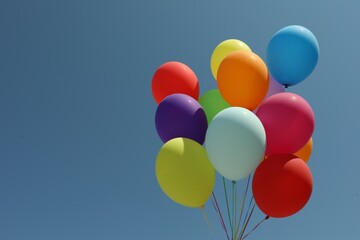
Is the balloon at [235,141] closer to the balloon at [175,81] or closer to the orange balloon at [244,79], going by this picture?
the orange balloon at [244,79]

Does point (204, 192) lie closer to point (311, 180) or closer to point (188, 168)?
point (188, 168)

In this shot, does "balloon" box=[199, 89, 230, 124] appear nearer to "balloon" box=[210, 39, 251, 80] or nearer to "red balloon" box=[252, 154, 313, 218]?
"balloon" box=[210, 39, 251, 80]

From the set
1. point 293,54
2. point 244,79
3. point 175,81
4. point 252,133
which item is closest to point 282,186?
point 252,133

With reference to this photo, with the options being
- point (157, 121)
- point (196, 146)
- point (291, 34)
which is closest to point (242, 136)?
point (196, 146)

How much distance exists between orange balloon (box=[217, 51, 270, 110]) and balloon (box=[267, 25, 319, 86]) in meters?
0.36

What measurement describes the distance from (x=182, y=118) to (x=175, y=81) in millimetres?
767

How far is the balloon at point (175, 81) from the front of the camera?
5.57 m

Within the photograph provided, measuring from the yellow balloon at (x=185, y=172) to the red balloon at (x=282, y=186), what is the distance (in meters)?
0.65

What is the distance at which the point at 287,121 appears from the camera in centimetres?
467

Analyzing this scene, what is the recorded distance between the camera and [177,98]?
5105 millimetres

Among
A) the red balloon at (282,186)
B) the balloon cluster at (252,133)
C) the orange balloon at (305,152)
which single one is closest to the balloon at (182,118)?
the balloon cluster at (252,133)

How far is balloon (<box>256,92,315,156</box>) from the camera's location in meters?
4.67

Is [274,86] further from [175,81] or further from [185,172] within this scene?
[185,172]

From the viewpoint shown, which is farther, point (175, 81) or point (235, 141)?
point (175, 81)
